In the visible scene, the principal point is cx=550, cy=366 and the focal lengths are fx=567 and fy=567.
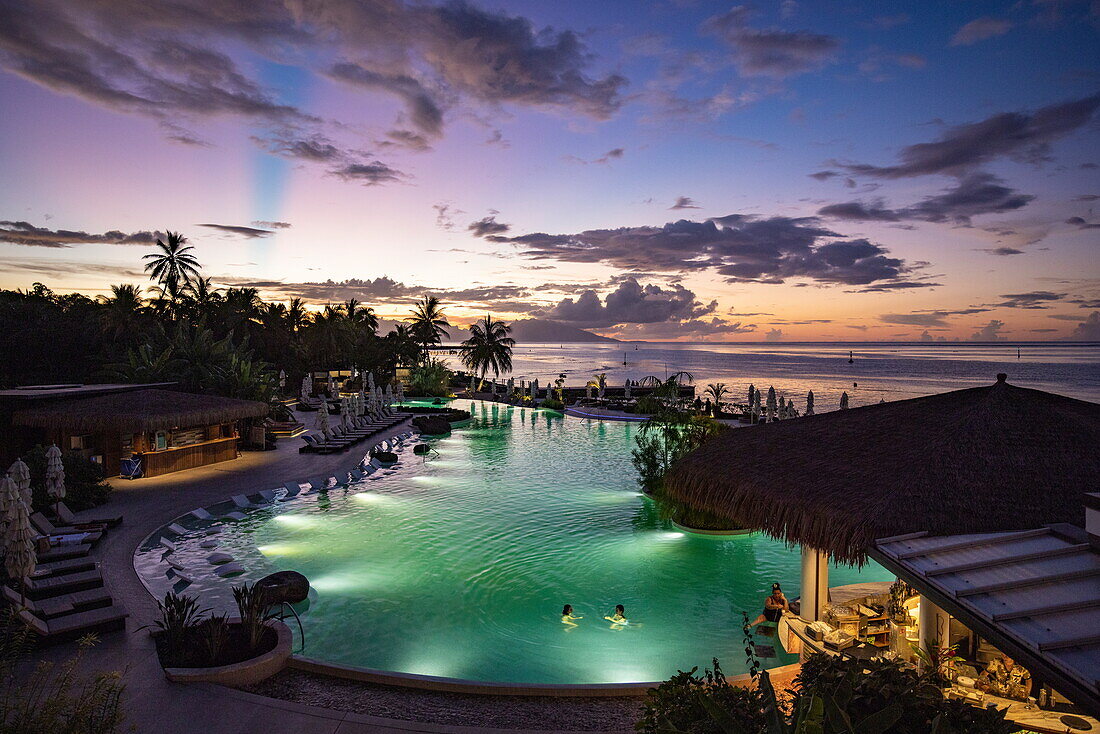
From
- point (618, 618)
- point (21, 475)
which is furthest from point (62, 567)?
point (618, 618)

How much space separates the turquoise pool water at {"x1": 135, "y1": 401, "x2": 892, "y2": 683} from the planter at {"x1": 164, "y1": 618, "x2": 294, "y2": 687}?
1.69 meters

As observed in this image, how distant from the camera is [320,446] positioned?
74.7ft

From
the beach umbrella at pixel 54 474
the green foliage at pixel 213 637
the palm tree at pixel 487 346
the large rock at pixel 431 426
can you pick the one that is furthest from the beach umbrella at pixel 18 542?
the palm tree at pixel 487 346

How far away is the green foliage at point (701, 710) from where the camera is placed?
3.77 metres

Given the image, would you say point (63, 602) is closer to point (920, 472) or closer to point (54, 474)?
point (54, 474)

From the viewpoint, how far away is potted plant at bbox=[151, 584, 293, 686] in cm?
674

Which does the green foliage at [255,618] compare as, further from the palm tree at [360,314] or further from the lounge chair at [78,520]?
the palm tree at [360,314]

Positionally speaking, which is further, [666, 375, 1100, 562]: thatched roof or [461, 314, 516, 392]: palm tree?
[461, 314, 516, 392]: palm tree

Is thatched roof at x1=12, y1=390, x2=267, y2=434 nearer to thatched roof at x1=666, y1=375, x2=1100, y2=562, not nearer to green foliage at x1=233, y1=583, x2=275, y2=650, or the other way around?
green foliage at x1=233, y1=583, x2=275, y2=650

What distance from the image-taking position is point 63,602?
823 cm

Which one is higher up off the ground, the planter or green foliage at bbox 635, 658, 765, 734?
green foliage at bbox 635, 658, 765, 734

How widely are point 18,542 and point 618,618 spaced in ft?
29.8

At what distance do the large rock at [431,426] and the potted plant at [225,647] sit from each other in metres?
22.0

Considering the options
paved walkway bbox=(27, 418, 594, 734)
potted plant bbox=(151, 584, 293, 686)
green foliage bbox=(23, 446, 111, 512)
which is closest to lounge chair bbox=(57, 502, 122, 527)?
paved walkway bbox=(27, 418, 594, 734)
